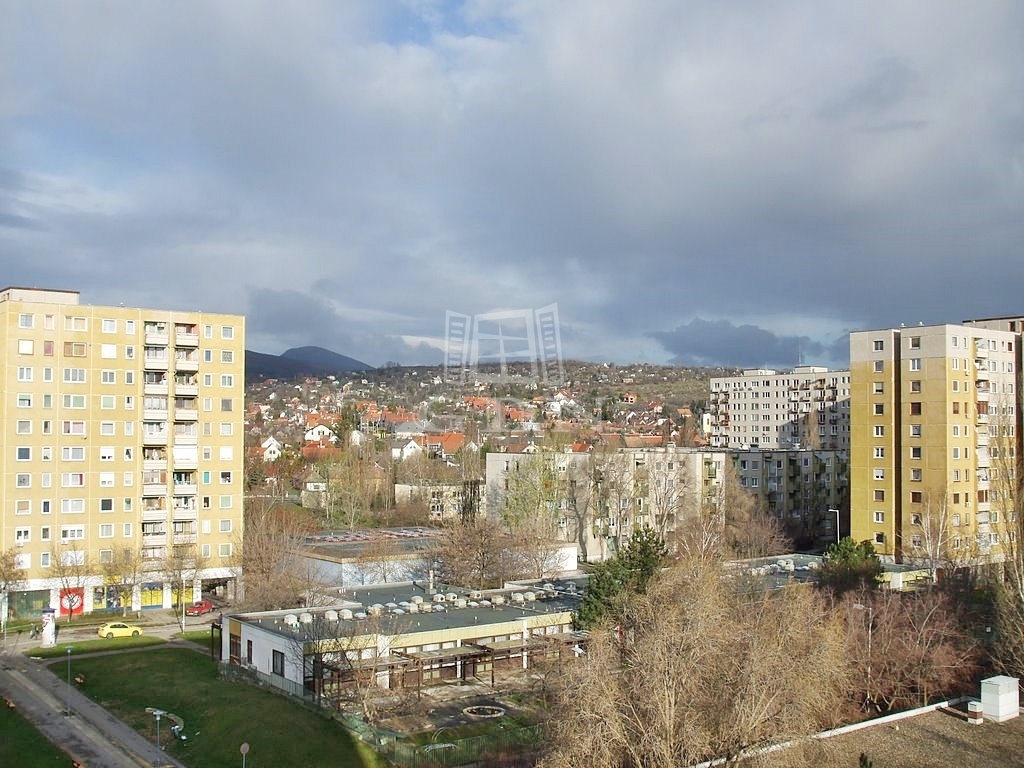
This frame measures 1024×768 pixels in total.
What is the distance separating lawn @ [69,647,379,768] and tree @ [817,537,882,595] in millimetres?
18430

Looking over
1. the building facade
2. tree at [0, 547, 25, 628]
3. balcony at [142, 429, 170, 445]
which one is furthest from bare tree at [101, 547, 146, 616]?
the building facade

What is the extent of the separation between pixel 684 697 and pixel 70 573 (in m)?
35.4

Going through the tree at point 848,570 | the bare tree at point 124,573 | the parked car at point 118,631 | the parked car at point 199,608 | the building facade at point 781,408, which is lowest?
the parked car at point 199,608

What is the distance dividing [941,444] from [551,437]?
1041 inches

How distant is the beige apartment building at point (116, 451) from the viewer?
42.8 metres

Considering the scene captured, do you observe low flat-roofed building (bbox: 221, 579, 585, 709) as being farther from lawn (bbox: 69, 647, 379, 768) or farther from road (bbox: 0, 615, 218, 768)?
road (bbox: 0, 615, 218, 768)

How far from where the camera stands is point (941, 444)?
4578 cm

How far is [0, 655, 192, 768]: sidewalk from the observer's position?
24.1m

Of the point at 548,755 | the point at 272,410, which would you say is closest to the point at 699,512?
the point at 548,755

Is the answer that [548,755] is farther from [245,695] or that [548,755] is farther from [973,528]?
[973,528]

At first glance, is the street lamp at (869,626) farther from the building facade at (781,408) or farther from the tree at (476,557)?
the building facade at (781,408)

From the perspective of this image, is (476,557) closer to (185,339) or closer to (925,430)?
(185,339)

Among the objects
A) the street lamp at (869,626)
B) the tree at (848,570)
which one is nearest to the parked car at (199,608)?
the tree at (848,570)

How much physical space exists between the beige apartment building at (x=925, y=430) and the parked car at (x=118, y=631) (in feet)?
120
